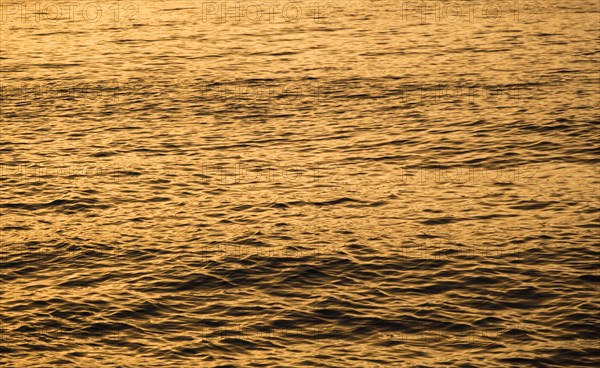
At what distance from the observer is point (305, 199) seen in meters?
44.1

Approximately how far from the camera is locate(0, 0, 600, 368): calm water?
3234cm

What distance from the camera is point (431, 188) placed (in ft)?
147

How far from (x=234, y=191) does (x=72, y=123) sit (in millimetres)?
15601

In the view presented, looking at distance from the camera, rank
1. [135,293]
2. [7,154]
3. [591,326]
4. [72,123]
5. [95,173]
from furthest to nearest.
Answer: [72,123] < [7,154] < [95,173] < [135,293] < [591,326]

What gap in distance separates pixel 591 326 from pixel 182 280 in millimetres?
13885

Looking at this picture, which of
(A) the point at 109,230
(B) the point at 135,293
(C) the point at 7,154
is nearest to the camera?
(B) the point at 135,293

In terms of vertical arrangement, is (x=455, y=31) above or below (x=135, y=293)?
above

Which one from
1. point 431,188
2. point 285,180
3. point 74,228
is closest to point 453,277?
point 431,188

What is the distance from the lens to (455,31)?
77.7 m

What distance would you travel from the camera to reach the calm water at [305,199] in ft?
106

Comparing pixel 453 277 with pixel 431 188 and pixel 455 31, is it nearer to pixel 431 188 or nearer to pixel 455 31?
pixel 431 188

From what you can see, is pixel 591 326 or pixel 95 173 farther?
pixel 95 173

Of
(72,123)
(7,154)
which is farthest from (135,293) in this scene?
(72,123)

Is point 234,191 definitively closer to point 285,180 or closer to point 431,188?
point 285,180
